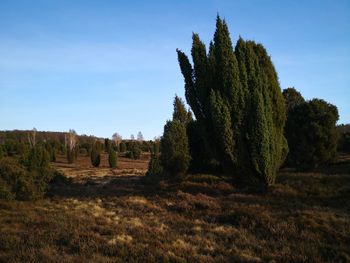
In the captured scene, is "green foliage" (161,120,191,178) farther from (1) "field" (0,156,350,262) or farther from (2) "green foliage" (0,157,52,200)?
(2) "green foliage" (0,157,52,200)

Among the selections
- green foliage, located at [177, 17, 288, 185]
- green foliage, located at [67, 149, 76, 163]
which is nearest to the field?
green foliage, located at [177, 17, 288, 185]

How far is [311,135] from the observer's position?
91.1 feet

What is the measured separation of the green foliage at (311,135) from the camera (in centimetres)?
2769

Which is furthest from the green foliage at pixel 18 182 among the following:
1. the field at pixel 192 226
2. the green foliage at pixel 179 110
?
the green foliage at pixel 179 110

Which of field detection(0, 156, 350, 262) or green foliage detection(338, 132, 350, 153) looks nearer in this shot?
field detection(0, 156, 350, 262)

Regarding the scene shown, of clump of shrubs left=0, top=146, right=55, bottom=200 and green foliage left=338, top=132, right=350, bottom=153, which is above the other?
green foliage left=338, top=132, right=350, bottom=153

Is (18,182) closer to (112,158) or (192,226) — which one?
(192,226)

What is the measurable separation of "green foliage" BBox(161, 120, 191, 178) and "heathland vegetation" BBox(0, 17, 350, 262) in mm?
73

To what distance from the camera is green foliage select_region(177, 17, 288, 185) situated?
20.5 meters

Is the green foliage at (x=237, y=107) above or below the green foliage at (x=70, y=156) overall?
above

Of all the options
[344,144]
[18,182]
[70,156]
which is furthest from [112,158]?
[18,182]

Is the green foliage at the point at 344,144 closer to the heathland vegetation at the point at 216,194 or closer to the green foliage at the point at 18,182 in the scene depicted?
the heathland vegetation at the point at 216,194

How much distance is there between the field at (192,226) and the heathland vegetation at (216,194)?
0.15ft

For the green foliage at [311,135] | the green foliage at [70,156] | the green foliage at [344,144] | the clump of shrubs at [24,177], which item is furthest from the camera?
the green foliage at [70,156]
